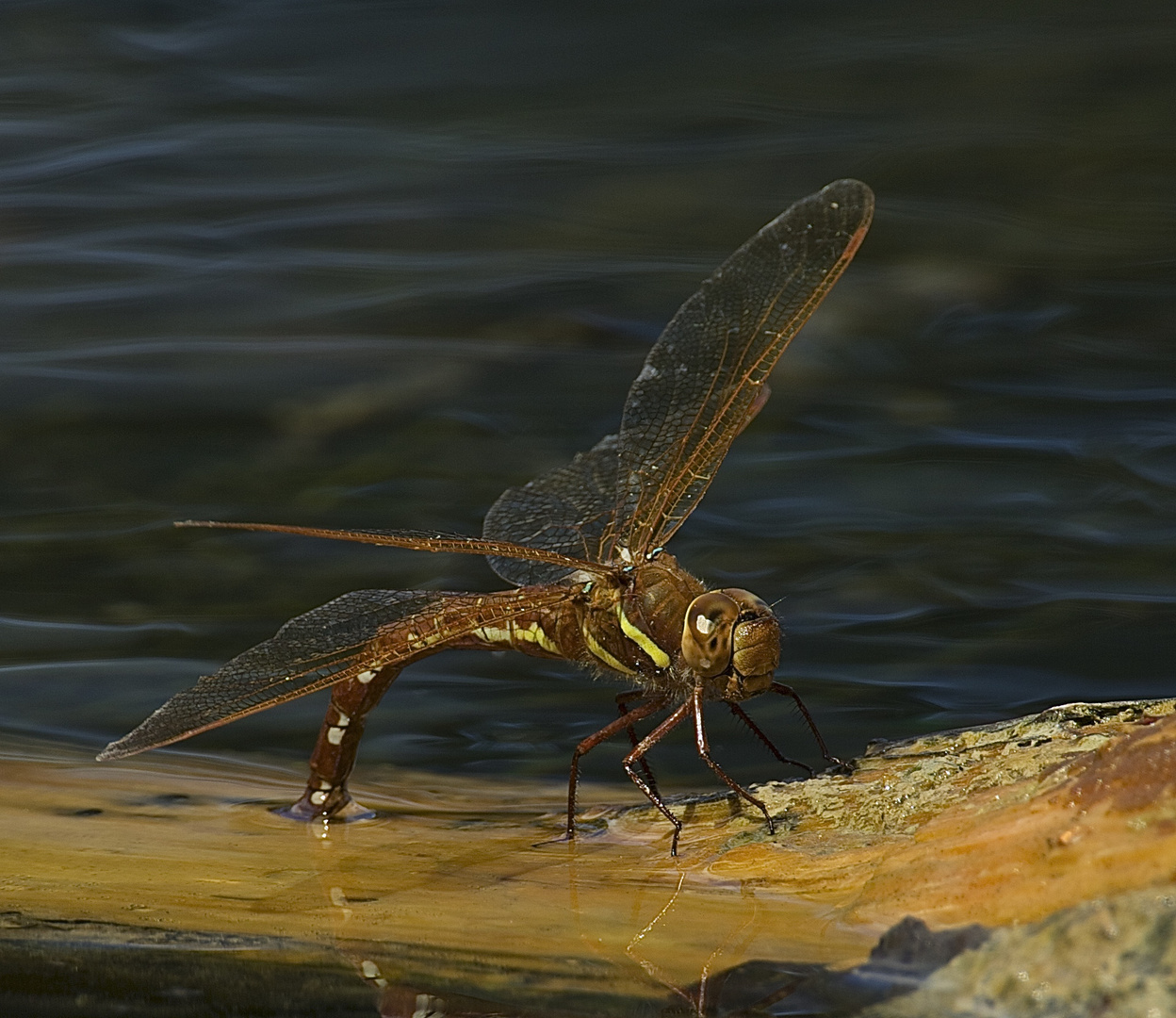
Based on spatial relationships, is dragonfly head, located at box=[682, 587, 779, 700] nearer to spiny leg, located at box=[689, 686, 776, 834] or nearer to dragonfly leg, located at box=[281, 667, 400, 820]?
spiny leg, located at box=[689, 686, 776, 834]

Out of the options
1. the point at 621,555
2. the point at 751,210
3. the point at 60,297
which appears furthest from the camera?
the point at 751,210

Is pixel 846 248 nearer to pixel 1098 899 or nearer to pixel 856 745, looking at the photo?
pixel 856 745

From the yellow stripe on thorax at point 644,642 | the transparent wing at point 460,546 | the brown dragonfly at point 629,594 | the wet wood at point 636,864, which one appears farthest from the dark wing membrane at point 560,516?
the wet wood at point 636,864

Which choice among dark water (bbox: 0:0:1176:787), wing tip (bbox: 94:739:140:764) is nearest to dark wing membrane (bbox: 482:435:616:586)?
dark water (bbox: 0:0:1176:787)

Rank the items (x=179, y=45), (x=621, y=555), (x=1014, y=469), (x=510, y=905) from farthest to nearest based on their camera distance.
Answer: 1. (x=179, y=45)
2. (x=1014, y=469)
3. (x=621, y=555)
4. (x=510, y=905)

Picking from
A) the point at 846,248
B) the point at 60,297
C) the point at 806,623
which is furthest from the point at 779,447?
the point at 60,297

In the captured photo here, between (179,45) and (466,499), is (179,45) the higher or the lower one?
the higher one

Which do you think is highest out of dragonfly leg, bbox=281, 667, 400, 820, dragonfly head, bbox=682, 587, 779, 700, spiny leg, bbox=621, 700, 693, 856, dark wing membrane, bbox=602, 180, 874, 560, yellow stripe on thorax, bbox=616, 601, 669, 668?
dark wing membrane, bbox=602, 180, 874, 560

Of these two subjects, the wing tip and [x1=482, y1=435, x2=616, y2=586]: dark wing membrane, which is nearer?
the wing tip
